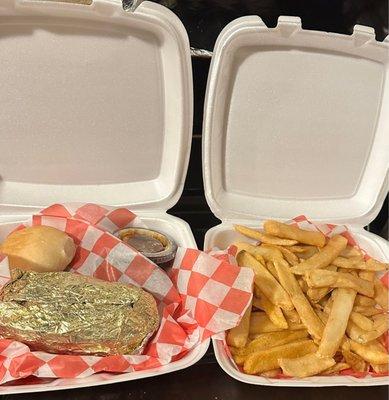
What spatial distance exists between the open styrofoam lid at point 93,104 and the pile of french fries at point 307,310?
1.23 ft

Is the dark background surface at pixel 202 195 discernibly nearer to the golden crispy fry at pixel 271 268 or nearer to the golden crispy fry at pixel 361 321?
the golden crispy fry at pixel 361 321

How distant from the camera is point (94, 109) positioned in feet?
4.50

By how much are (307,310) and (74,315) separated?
21.6 inches

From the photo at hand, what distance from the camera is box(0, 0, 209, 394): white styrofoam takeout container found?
1.25m

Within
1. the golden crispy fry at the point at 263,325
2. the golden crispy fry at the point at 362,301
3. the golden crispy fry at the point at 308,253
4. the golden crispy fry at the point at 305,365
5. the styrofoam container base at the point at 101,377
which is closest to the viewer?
the styrofoam container base at the point at 101,377

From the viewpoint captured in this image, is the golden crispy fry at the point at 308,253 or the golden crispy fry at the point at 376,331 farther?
the golden crispy fry at the point at 308,253

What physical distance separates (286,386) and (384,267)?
18.0 inches

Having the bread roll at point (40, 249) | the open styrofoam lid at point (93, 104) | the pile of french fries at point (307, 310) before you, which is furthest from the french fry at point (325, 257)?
the bread roll at point (40, 249)

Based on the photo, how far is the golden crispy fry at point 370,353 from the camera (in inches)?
45.8

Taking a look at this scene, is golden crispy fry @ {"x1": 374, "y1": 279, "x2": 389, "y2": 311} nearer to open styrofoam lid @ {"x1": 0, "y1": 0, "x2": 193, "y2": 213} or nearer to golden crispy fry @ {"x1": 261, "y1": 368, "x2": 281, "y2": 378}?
golden crispy fry @ {"x1": 261, "y1": 368, "x2": 281, "y2": 378}

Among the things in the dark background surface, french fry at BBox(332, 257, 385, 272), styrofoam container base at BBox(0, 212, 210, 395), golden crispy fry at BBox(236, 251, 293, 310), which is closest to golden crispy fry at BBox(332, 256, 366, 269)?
french fry at BBox(332, 257, 385, 272)

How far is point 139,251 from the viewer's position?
4.30 ft

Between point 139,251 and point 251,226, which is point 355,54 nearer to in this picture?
point 251,226

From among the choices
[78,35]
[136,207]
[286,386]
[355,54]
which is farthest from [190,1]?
[286,386]
